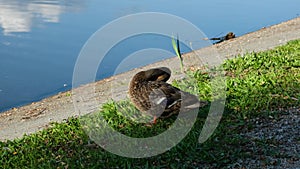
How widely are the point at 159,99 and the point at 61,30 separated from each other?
1015 cm

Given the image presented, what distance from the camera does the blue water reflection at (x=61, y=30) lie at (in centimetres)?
1098

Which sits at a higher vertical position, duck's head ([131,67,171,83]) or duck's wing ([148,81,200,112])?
duck's head ([131,67,171,83])

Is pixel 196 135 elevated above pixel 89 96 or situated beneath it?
elevated above

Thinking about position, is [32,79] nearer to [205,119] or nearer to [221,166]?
[205,119]

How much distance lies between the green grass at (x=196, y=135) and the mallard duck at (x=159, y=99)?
168 millimetres

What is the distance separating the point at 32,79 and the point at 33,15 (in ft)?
20.6

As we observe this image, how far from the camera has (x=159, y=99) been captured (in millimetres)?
5312

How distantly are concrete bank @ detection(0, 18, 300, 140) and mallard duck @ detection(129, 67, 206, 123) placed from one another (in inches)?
55.2

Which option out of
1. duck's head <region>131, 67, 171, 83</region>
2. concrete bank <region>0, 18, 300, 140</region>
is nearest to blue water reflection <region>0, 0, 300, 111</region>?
concrete bank <region>0, 18, 300, 140</region>

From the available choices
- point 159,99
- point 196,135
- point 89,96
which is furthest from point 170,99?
point 89,96

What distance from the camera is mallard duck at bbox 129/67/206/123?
17.5 feet

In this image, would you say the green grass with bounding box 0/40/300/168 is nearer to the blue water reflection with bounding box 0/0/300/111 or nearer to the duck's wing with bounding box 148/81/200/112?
the duck's wing with bounding box 148/81/200/112

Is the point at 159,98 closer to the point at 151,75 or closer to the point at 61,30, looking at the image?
the point at 151,75

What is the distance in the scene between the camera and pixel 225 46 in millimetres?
11203
